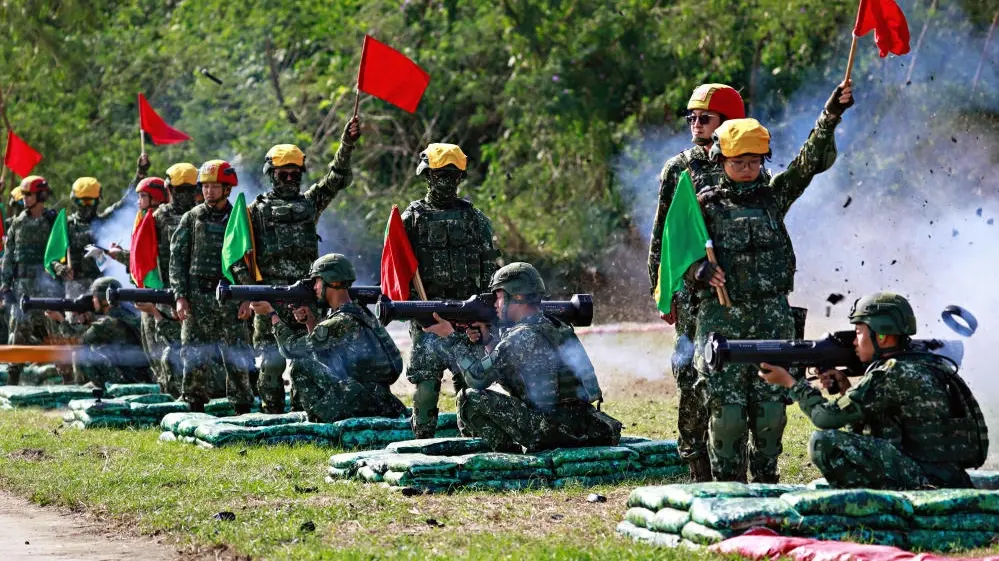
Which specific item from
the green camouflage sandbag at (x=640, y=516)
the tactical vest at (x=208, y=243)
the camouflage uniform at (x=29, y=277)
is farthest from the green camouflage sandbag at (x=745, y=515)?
the camouflage uniform at (x=29, y=277)

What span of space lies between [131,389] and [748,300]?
28.3 ft

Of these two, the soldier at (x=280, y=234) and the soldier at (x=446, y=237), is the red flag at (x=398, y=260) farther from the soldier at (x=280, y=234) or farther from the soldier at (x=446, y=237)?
the soldier at (x=280, y=234)

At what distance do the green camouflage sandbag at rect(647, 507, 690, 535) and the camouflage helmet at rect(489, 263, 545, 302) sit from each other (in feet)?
7.77

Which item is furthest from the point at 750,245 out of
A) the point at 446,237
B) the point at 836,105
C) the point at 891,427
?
the point at 446,237

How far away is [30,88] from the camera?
28906mm

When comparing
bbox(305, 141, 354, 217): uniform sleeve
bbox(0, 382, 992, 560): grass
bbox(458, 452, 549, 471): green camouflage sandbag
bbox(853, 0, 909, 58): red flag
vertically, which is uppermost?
bbox(853, 0, 909, 58): red flag

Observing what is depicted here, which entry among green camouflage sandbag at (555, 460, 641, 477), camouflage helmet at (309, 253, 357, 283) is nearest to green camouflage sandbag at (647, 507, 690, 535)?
green camouflage sandbag at (555, 460, 641, 477)

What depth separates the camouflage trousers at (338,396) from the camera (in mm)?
12125

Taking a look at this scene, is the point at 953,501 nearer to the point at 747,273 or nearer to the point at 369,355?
the point at 747,273

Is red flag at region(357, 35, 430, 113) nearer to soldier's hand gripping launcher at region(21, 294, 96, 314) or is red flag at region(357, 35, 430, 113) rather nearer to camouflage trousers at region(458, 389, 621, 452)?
camouflage trousers at region(458, 389, 621, 452)

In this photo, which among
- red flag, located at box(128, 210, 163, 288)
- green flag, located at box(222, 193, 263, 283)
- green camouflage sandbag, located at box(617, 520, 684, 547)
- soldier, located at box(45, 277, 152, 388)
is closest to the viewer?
green camouflage sandbag, located at box(617, 520, 684, 547)

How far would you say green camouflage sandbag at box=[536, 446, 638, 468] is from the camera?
9586 millimetres

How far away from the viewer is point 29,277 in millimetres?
19141

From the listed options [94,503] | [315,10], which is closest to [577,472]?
[94,503]
